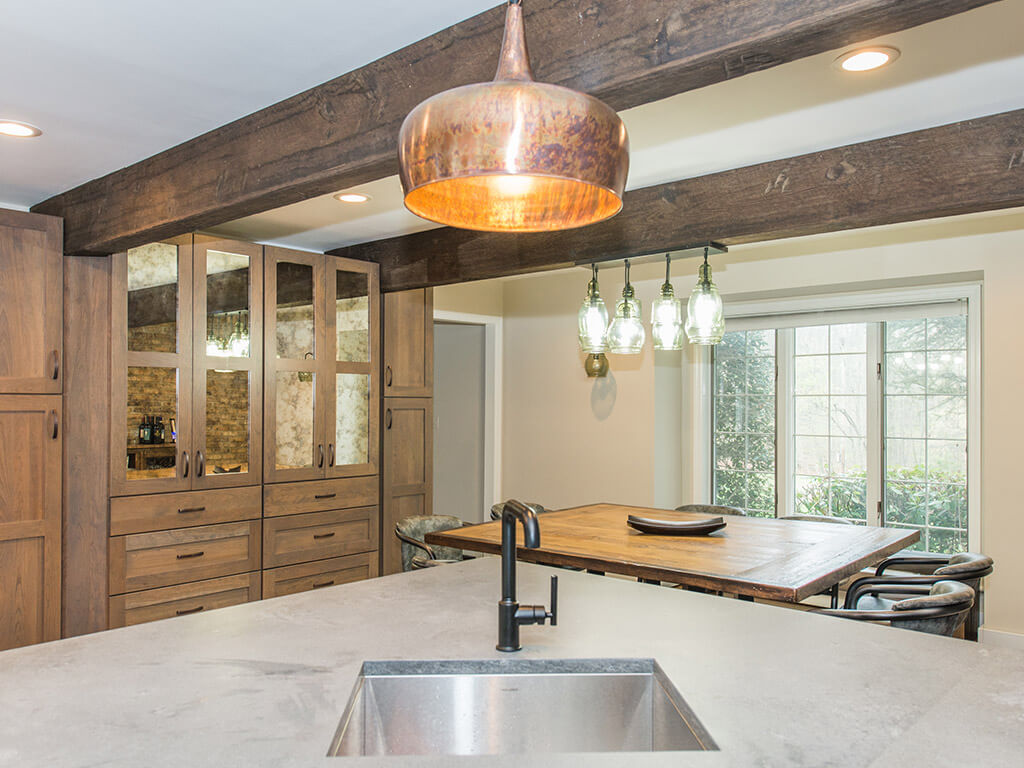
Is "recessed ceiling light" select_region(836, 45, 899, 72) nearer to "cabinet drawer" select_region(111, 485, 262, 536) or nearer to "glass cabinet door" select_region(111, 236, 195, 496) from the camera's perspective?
"glass cabinet door" select_region(111, 236, 195, 496)

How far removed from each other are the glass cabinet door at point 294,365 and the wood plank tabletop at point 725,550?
1.02 m

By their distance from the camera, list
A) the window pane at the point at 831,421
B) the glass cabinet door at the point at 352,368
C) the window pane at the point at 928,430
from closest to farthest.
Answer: the glass cabinet door at the point at 352,368 → the window pane at the point at 928,430 → the window pane at the point at 831,421

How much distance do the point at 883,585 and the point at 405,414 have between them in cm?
283

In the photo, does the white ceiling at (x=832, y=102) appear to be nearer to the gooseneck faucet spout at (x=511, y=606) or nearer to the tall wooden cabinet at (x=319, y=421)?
the tall wooden cabinet at (x=319, y=421)

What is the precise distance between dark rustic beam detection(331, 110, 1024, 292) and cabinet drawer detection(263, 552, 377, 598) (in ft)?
6.02

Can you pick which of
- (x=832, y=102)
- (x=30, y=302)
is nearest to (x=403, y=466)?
(x=30, y=302)

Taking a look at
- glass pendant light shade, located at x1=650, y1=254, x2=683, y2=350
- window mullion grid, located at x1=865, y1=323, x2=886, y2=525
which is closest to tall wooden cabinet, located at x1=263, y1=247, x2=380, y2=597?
glass pendant light shade, located at x1=650, y1=254, x2=683, y2=350

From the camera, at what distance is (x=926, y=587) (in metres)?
2.89

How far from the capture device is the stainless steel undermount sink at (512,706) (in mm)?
1459

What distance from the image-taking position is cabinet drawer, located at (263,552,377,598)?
398 cm

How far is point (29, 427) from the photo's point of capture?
3266 millimetres

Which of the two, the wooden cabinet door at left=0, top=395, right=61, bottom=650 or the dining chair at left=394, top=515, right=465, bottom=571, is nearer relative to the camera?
the wooden cabinet door at left=0, top=395, right=61, bottom=650

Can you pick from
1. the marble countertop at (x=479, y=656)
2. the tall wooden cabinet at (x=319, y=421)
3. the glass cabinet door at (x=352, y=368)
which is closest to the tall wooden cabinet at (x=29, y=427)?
the tall wooden cabinet at (x=319, y=421)

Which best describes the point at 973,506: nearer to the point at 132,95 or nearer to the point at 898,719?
the point at 898,719
